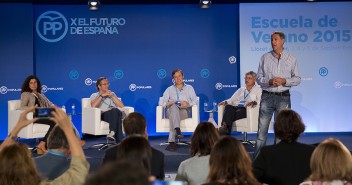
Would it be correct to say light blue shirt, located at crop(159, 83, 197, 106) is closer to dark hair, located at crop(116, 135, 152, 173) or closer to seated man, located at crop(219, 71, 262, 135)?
seated man, located at crop(219, 71, 262, 135)

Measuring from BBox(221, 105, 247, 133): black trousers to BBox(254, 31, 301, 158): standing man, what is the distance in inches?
73.5

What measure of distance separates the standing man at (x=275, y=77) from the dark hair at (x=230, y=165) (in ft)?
12.5

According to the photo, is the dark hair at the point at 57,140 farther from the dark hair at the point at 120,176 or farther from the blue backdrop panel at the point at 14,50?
the blue backdrop panel at the point at 14,50

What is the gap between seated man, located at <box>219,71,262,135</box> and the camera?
853 centimetres

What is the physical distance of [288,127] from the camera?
3.95m

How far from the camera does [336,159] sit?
281 cm

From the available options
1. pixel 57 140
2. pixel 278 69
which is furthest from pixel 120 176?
pixel 278 69

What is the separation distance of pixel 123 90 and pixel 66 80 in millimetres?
1073

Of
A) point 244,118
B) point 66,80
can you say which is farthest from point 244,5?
point 66,80

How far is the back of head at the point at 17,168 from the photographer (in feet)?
8.16

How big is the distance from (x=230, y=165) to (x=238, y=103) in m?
6.45

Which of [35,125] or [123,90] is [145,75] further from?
[35,125]

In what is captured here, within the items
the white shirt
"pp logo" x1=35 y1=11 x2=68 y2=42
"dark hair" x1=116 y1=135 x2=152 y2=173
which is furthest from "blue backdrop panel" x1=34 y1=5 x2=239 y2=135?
"dark hair" x1=116 y1=135 x2=152 y2=173

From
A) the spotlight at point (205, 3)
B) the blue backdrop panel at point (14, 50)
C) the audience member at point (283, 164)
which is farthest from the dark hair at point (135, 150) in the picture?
the blue backdrop panel at point (14, 50)
